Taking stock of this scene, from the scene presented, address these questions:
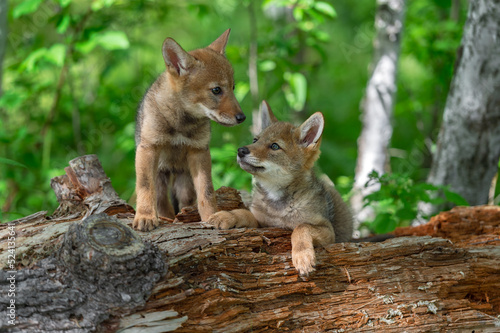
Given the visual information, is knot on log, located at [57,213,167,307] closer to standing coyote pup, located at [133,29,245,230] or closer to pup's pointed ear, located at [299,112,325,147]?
standing coyote pup, located at [133,29,245,230]

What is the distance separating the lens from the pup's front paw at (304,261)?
319cm

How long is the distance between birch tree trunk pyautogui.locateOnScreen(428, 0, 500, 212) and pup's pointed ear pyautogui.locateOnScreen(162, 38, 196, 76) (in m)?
3.44

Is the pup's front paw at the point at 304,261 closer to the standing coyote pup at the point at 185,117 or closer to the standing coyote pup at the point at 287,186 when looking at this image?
the standing coyote pup at the point at 287,186

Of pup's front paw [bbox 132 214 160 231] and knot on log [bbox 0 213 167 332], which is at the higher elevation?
pup's front paw [bbox 132 214 160 231]

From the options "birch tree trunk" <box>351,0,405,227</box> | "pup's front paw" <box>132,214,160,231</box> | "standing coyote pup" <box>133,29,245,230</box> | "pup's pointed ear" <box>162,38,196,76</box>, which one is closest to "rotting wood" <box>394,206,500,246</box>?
"birch tree trunk" <box>351,0,405,227</box>

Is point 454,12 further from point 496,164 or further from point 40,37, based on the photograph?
point 40,37

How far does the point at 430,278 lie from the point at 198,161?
214cm

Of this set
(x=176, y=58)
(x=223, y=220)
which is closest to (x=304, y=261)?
(x=223, y=220)

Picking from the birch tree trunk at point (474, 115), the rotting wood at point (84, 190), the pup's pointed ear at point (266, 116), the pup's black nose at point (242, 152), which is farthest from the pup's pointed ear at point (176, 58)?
the birch tree trunk at point (474, 115)

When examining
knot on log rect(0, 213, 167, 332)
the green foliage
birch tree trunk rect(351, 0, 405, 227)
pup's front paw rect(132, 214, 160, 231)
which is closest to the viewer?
knot on log rect(0, 213, 167, 332)

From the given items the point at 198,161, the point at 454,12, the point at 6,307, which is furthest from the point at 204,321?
the point at 454,12

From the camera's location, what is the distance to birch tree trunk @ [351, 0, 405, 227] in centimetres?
655

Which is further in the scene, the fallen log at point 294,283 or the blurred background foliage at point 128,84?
the blurred background foliage at point 128,84

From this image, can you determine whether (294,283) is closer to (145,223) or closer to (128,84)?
(145,223)
